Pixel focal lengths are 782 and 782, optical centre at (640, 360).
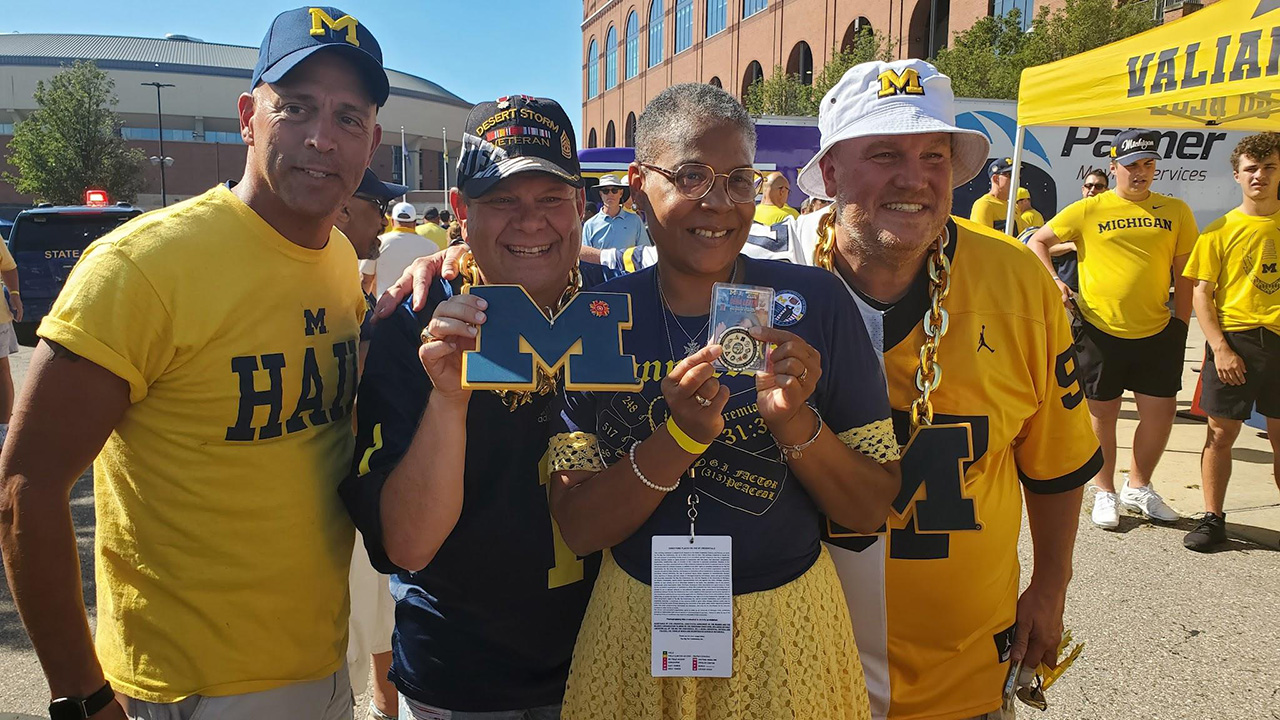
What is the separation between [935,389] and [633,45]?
2385 inches

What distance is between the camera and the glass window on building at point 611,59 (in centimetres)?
6166

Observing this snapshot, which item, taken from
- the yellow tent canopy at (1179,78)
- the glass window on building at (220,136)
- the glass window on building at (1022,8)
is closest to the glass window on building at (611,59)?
the glass window on building at (220,136)

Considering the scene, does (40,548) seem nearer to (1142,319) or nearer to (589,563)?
(589,563)

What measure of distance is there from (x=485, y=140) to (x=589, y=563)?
3.62 feet

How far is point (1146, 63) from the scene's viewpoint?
5234mm

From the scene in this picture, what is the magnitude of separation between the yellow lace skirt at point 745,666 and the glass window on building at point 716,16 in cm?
4787

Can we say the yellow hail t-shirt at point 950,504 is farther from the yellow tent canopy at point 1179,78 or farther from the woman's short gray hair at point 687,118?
the yellow tent canopy at point 1179,78

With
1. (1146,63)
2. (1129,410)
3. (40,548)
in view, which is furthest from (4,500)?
(1129,410)

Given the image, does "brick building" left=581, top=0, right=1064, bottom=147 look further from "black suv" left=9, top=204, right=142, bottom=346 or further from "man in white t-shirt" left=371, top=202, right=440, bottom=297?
"black suv" left=9, top=204, right=142, bottom=346

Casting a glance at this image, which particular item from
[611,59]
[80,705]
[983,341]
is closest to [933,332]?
[983,341]

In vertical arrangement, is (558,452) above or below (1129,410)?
above

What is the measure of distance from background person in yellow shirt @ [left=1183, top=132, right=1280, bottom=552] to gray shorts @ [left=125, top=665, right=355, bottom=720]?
5303mm

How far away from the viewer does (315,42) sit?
1.90m

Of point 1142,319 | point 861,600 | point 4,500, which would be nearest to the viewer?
point 4,500
